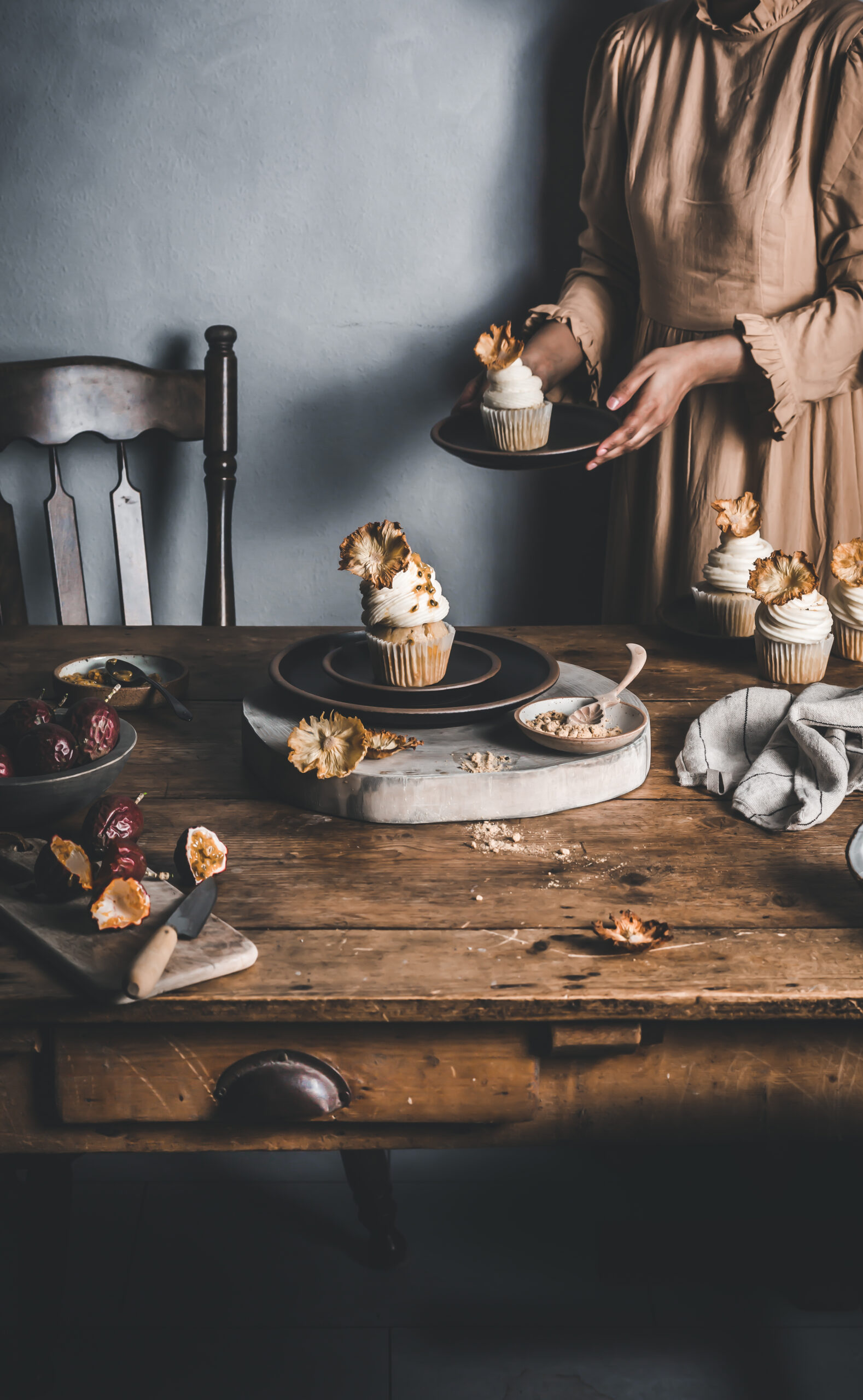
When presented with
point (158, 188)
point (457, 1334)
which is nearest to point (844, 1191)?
point (457, 1334)

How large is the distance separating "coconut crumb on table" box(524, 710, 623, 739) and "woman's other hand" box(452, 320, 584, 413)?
34.3 inches

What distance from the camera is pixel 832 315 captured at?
1.69m

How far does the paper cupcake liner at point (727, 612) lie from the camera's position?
155 centimetres

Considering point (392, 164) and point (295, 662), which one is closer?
point (295, 662)

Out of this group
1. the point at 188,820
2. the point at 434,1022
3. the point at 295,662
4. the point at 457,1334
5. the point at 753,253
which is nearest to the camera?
the point at 434,1022

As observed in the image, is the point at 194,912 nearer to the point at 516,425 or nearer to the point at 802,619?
the point at 802,619

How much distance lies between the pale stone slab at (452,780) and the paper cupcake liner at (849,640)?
479 mm

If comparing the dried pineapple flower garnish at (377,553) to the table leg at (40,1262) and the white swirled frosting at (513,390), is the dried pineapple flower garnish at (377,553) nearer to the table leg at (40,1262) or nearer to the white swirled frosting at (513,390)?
the white swirled frosting at (513,390)

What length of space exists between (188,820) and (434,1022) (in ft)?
1.25

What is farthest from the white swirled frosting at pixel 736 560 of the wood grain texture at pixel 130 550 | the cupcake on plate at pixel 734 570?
the wood grain texture at pixel 130 550

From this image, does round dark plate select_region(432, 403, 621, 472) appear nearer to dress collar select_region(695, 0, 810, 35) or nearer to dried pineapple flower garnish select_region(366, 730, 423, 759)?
dried pineapple flower garnish select_region(366, 730, 423, 759)

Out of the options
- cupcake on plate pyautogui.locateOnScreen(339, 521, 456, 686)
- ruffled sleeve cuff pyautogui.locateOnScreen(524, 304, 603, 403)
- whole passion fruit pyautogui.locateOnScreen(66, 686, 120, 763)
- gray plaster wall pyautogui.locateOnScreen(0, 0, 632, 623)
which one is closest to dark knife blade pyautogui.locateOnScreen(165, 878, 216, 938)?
whole passion fruit pyautogui.locateOnScreen(66, 686, 120, 763)

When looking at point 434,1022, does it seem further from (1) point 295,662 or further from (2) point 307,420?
(2) point 307,420

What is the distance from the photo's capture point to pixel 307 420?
7.80 feet
